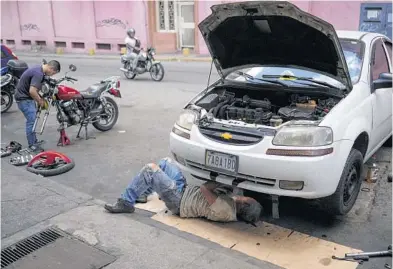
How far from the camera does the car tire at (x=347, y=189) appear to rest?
3.96 m

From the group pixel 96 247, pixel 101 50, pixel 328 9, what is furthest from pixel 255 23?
pixel 101 50

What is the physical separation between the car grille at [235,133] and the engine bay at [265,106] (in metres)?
0.31

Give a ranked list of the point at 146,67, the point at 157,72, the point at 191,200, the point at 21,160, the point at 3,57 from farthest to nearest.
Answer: the point at 146,67 < the point at 157,72 < the point at 3,57 < the point at 21,160 < the point at 191,200

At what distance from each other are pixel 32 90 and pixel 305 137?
171 inches

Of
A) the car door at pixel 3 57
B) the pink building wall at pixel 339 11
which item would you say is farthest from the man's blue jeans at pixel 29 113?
the pink building wall at pixel 339 11

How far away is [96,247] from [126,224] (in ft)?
1.44

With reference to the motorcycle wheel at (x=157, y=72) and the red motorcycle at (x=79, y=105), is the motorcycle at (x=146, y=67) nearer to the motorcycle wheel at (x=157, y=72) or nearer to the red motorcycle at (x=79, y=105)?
the motorcycle wheel at (x=157, y=72)

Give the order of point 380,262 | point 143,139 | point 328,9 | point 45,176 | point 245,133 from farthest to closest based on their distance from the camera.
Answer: point 328,9
point 143,139
point 45,176
point 245,133
point 380,262

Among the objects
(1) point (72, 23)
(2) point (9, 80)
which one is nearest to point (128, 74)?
(2) point (9, 80)

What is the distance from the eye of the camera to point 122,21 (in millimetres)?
21234

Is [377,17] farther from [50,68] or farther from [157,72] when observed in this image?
[50,68]

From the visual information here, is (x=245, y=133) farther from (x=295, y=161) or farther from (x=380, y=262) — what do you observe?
(x=380, y=262)

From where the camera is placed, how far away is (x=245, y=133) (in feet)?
12.7

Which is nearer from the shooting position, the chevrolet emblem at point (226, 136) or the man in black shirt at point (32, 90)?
the chevrolet emblem at point (226, 136)
